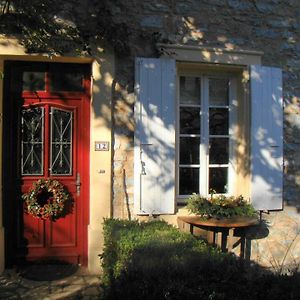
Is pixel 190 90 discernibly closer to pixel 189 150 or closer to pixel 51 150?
pixel 189 150

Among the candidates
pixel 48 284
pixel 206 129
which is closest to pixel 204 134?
pixel 206 129

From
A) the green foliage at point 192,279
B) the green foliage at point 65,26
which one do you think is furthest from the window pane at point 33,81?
the green foliage at point 192,279

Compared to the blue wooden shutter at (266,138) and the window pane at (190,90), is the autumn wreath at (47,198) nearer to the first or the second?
the window pane at (190,90)

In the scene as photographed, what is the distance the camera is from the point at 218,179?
19.6ft

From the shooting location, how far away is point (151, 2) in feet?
18.3

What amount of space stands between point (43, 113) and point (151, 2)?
1828 millimetres

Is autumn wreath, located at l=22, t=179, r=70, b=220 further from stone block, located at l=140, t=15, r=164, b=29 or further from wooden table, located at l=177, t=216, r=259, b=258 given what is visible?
stone block, located at l=140, t=15, r=164, b=29

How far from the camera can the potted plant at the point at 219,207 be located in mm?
5328

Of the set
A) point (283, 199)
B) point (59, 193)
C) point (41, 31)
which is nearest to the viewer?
point (41, 31)

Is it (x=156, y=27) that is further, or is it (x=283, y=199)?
(x=283, y=199)

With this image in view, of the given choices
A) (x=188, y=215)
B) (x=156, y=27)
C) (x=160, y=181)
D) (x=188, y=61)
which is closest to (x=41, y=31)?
(x=156, y=27)

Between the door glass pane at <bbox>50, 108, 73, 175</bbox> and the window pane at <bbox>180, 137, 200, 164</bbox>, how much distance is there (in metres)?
1.38

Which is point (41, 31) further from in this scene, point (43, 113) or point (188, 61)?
point (188, 61)

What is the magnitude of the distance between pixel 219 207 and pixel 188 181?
0.65 m
